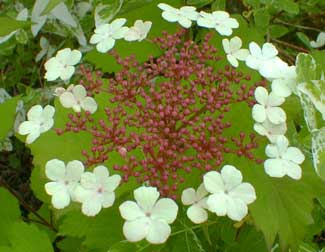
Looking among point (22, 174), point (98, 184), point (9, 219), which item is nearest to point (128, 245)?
point (98, 184)

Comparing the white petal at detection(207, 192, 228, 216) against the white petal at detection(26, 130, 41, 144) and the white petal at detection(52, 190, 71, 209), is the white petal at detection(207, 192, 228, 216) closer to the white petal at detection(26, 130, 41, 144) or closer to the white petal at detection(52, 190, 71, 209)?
the white petal at detection(52, 190, 71, 209)

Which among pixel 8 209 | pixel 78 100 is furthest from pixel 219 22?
pixel 8 209

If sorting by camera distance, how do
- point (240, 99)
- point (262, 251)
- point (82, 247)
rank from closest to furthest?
point (240, 99)
point (262, 251)
point (82, 247)

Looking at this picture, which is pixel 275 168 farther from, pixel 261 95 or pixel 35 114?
pixel 35 114

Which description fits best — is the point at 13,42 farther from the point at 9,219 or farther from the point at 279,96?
the point at 279,96

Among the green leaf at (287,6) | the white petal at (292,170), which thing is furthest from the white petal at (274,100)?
the green leaf at (287,6)
